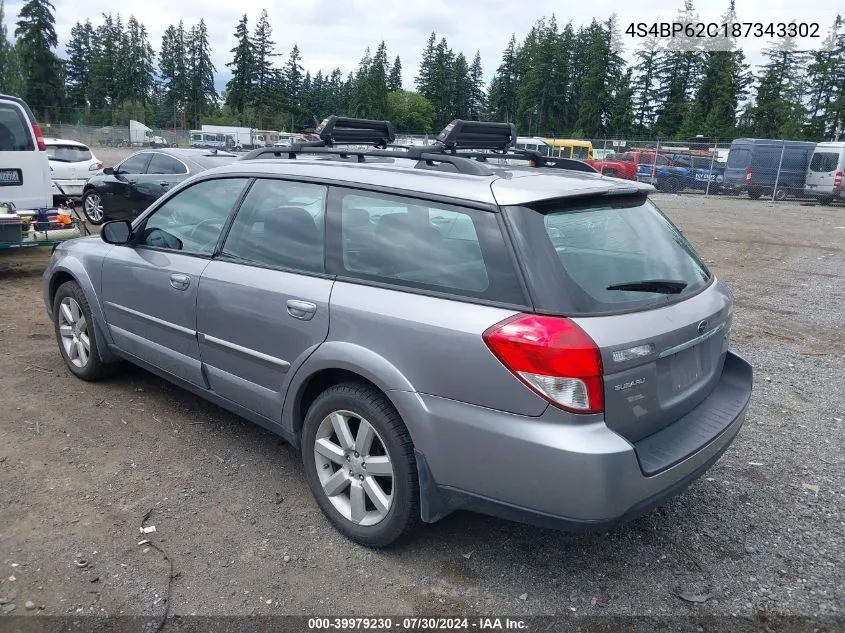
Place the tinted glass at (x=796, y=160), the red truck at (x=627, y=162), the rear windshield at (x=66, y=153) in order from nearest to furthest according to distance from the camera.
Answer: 1. the rear windshield at (x=66, y=153)
2. the tinted glass at (x=796, y=160)
3. the red truck at (x=627, y=162)

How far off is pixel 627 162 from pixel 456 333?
102ft

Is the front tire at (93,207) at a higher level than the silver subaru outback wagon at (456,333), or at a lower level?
lower

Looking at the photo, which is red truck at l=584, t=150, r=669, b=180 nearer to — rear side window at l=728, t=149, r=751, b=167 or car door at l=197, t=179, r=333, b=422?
rear side window at l=728, t=149, r=751, b=167

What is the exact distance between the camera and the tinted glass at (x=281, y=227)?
3301mm

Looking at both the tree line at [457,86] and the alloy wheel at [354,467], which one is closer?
the alloy wheel at [354,467]

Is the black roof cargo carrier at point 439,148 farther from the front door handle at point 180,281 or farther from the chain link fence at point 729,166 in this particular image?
the chain link fence at point 729,166

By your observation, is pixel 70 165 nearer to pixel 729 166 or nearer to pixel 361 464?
pixel 361 464

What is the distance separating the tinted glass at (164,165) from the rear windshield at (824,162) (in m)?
24.1

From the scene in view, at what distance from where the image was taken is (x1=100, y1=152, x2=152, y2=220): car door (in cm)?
1197

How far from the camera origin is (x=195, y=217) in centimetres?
408

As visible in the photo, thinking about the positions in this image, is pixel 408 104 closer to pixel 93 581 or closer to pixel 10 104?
pixel 10 104

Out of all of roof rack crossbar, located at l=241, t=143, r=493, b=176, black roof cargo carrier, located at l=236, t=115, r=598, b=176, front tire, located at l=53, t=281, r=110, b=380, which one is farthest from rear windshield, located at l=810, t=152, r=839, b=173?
front tire, located at l=53, t=281, r=110, b=380

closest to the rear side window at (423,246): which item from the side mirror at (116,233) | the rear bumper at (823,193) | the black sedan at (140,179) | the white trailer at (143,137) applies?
the side mirror at (116,233)

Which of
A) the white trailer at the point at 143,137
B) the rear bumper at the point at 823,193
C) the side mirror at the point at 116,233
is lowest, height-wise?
the white trailer at the point at 143,137
